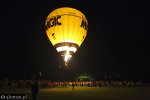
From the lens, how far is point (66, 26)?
31703mm

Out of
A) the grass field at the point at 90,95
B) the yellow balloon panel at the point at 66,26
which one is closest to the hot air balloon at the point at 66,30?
the yellow balloon panel at the point at 66,26

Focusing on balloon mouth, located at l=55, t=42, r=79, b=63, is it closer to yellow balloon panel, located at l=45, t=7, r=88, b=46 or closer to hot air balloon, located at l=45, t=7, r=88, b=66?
hot air balloon, located at l=45, t=7, r=88, b=66

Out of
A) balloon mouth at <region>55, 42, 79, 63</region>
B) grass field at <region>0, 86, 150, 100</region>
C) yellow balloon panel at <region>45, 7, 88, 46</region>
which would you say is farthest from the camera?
balloon mouth at <region>55, 42, 79, 63</region>

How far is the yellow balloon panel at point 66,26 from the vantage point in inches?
1251

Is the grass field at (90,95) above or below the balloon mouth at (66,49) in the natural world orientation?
below

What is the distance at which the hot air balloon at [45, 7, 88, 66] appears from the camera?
104ft

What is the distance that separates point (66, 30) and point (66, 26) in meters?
0.41

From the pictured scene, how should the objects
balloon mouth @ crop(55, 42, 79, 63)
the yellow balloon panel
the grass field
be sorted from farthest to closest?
balloon mouth @ crop(55, 42, 79, 63) < the yellow balloon panel < the grass field

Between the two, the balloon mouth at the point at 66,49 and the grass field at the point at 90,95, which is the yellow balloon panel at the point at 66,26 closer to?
the balloon mouth at the point at 66,49

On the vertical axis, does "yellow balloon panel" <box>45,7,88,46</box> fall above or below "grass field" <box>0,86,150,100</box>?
above

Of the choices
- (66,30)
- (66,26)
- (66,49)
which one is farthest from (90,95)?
(66,26)

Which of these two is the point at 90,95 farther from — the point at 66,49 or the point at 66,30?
the point at 66,30

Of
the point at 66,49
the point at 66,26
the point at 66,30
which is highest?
the point at 66,26

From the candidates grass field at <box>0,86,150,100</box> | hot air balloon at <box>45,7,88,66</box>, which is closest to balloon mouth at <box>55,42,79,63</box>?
hot air balloon at <box>45,7,88,66</box>
